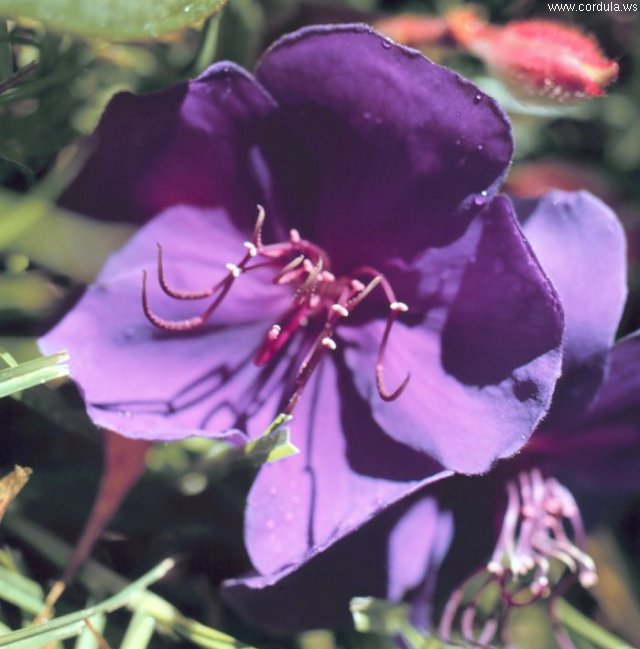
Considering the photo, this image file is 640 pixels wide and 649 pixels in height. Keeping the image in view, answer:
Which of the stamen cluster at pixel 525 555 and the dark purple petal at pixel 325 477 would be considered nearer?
the dark purple petal at pixel 325 477

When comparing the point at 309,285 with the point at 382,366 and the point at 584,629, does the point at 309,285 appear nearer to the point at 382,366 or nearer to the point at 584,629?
the point at 382,366

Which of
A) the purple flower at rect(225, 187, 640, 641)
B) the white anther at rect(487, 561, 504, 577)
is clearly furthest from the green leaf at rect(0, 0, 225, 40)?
the white anther at rect(487, 561, 504, 577)

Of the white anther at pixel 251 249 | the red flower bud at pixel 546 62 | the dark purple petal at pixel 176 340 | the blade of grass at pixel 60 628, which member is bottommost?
the blade of grass at pixel 60 628

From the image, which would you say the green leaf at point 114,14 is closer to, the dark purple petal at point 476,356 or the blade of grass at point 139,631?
the dark purple petal at point 476,356

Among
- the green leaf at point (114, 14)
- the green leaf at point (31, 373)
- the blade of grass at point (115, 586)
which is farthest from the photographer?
the blade of grass at point (115, 586)

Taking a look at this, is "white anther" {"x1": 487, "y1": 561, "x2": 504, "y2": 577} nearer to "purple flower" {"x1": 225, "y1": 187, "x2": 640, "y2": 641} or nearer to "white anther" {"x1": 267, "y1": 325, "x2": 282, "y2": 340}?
"purple flower" {"x1": 225, "y1": 187, "x2": 640, "y2": 641}

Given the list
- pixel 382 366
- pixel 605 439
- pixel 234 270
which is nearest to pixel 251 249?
pixel 234 270

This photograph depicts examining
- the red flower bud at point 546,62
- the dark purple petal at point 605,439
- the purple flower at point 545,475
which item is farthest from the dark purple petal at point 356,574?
the red flower bud at point 546,62
